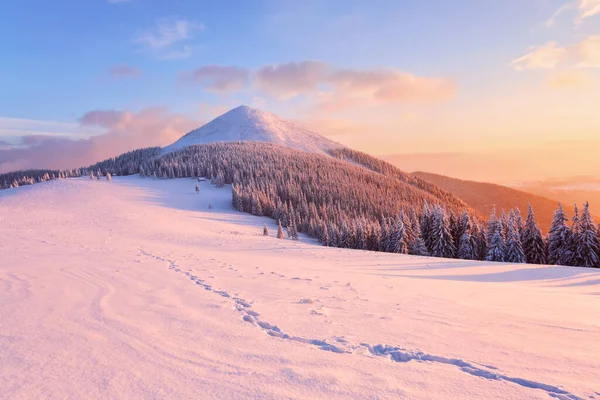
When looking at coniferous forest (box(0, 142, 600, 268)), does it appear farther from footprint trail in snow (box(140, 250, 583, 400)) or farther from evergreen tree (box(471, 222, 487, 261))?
footprint trail in snow (box(140, 250, 583, 400))

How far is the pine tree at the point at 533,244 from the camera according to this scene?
40.9 m

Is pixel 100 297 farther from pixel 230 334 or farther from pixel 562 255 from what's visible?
pixel 562 255

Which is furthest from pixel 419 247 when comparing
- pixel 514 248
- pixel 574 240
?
pixel 574 240

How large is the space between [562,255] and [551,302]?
35.4m

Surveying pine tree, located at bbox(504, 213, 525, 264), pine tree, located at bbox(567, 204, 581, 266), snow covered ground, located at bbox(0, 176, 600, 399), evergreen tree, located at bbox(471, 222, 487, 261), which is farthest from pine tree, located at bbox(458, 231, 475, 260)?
snow covered ground, located at bbox(0, 176, 600, 399)

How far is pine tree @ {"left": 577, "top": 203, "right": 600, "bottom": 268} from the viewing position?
3584cm

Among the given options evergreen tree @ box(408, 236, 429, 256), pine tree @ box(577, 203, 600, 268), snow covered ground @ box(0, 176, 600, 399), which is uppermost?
snow covered ground @ box(0, 176, 600, 399)

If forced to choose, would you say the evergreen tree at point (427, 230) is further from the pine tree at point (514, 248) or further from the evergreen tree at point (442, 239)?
the pine tree at point (514, 248)

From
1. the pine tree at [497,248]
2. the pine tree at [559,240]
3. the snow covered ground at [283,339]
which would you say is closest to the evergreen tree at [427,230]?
the pine tree at [497,248]

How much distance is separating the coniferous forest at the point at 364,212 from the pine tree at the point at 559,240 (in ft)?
0.31

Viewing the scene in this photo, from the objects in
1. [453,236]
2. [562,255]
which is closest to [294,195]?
[453,236]

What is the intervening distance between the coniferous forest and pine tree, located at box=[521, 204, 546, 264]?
107mm

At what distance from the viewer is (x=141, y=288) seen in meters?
10.4

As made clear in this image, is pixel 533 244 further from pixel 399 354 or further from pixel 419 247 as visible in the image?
pixel 399 354
